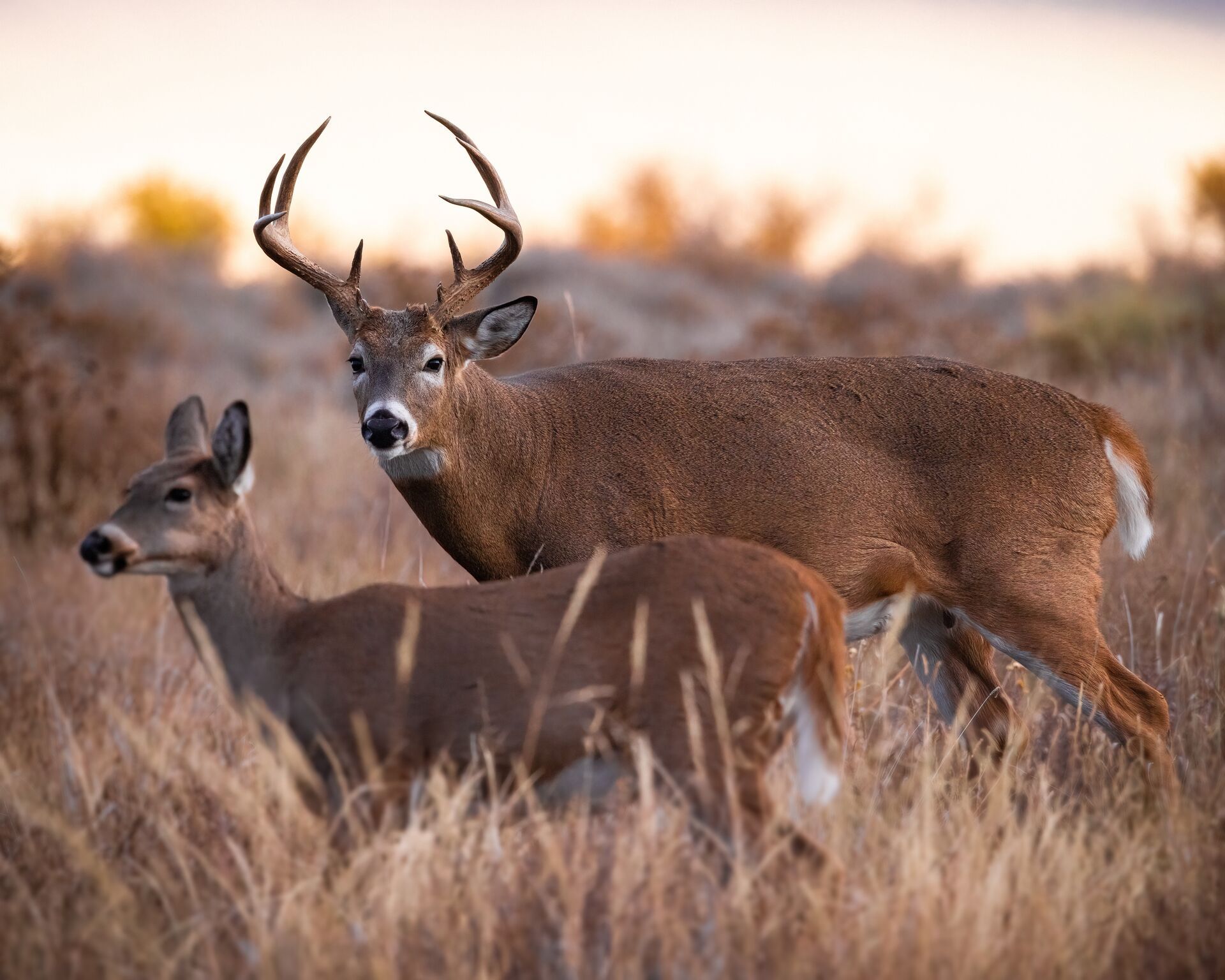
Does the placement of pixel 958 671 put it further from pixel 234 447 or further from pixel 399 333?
pixel 234 447

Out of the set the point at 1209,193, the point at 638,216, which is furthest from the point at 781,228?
the point at 1209,193

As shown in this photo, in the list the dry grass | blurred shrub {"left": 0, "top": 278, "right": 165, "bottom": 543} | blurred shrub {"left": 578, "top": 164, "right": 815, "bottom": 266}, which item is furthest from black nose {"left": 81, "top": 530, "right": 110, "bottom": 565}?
blurred shrub {"left": 578, "top": 164, "right": 815, "bottom": 266}

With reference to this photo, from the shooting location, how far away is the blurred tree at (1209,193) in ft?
83.7

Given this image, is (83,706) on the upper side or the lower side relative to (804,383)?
lower

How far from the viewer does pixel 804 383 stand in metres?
6.18

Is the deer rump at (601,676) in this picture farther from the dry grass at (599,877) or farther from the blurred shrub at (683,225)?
the blurred shrub at (683,225)

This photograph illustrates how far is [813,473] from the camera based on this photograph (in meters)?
5.88

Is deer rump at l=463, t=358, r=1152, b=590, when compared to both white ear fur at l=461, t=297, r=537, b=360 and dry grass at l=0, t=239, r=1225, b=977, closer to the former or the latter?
white ear fur at l=461, t=297, r=537, b=360

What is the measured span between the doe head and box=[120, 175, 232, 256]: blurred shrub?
38.4 metres

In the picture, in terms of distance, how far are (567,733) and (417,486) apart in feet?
7.63

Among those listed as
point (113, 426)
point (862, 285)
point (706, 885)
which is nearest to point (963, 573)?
point (706, 885)

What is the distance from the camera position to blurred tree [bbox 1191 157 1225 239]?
25500 millimetres

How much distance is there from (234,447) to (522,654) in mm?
963

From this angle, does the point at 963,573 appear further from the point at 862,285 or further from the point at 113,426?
the point at 862,285
